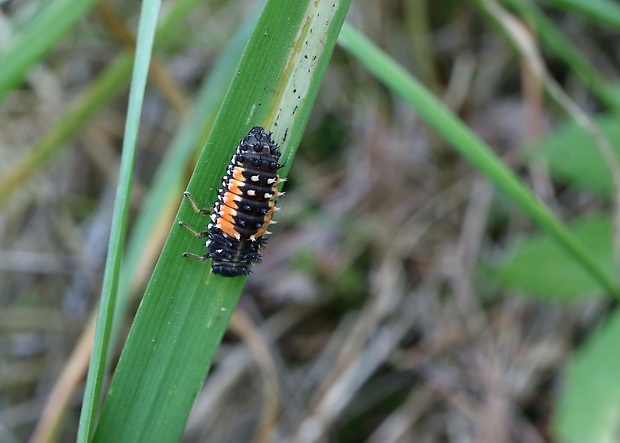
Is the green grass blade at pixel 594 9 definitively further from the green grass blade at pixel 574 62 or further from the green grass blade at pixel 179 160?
the green grass blade at pixel 179 160

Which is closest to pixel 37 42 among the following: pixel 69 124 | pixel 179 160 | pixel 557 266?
pixel 179 160

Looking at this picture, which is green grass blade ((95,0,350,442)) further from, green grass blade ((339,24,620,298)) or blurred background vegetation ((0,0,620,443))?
blurred background vegetation ((0,0,620,443))

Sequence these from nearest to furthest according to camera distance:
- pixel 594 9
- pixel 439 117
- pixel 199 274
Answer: pixel 199 274 < pixel 439 117 < pixel 594 9

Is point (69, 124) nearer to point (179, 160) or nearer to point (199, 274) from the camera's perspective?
point (179, 160)

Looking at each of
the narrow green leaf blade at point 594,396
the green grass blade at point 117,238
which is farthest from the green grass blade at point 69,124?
the narrow green leaf blade at point 594,396

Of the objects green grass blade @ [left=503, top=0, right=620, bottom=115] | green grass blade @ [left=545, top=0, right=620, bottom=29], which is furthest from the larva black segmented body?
green grass blade @ [left=503, top=0, right=620, bottom=115]

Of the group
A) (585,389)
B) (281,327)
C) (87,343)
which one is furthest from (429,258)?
(87,343)
